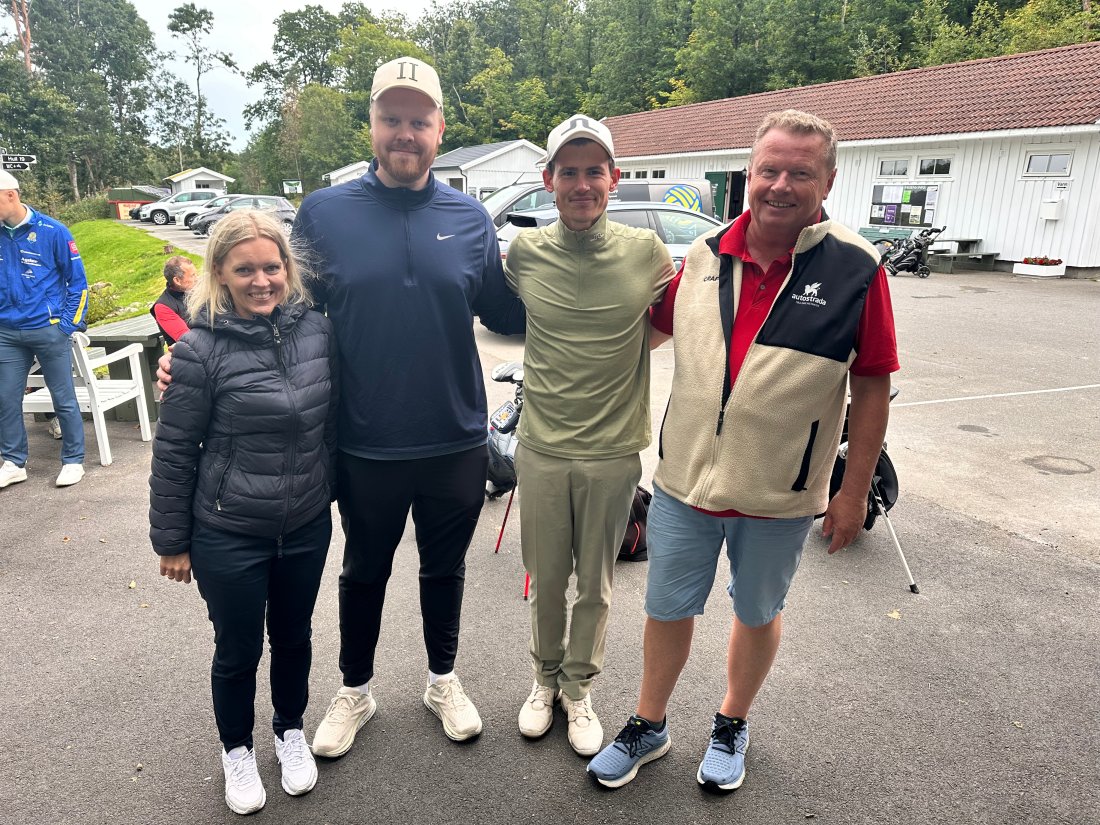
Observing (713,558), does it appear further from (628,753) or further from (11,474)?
(11,474)

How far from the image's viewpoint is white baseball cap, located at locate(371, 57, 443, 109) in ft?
7.99

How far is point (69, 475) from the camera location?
5355mm

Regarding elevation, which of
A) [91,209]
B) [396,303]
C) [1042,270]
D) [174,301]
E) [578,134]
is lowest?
[1042,270]

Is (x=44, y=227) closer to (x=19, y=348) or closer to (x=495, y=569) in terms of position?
(x=19, y=348)

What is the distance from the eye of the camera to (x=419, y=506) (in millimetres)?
2717

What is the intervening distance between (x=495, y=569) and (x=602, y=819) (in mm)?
1847

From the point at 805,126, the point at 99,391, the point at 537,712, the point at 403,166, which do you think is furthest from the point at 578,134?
the point at 99,391

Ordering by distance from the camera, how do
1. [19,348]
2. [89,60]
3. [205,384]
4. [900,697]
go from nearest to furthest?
[205,384] < [900,697] < [19,348] < [89,60]

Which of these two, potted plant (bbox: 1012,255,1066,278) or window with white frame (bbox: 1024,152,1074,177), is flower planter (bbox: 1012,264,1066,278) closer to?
potted plant (bbox: 1012,255,1066,278)

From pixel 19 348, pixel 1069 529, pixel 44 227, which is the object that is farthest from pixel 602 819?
pixel 44 227

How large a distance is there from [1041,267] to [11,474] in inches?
755

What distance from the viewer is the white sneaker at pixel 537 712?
111 inches

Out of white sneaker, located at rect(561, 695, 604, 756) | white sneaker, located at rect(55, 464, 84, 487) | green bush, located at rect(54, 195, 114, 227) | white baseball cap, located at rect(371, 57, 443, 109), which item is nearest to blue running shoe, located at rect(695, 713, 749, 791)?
white sneaker, located at rect(561, 695, 604, 756)

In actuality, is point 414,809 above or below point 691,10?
below
